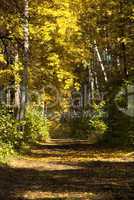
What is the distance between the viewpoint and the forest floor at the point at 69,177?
12414mm

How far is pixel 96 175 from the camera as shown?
15812 millimetres

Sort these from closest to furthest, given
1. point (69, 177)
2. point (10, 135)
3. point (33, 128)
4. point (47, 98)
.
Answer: point (69, 177)
point (10, 135)
point (33, 128)
point (47, 98)

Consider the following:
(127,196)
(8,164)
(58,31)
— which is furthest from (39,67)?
(127,196)

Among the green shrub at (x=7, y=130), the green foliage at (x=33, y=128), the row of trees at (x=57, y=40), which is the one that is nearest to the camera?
the green shrub at (x=7, y=130)

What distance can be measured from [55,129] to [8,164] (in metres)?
38.0

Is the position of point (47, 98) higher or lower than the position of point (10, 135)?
lower

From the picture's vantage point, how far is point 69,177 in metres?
15.4

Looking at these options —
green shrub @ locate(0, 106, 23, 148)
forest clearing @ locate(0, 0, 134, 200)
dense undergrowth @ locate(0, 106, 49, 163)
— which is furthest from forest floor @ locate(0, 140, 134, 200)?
green shrub @ locate(0, 106, 23, 148)

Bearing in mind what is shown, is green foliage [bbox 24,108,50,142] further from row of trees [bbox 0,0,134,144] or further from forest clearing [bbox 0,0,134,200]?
row of trees [bbox 0,0,134,144]

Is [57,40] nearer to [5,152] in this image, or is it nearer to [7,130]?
[7,130]

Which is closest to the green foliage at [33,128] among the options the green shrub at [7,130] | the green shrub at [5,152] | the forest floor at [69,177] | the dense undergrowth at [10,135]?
the dense undergrowth at [10,135]

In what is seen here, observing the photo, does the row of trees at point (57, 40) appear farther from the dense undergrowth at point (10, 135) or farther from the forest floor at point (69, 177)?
the forest floor at point (69, 177)

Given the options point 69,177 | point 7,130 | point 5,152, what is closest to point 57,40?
point 7,130

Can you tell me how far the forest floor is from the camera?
12414mm
